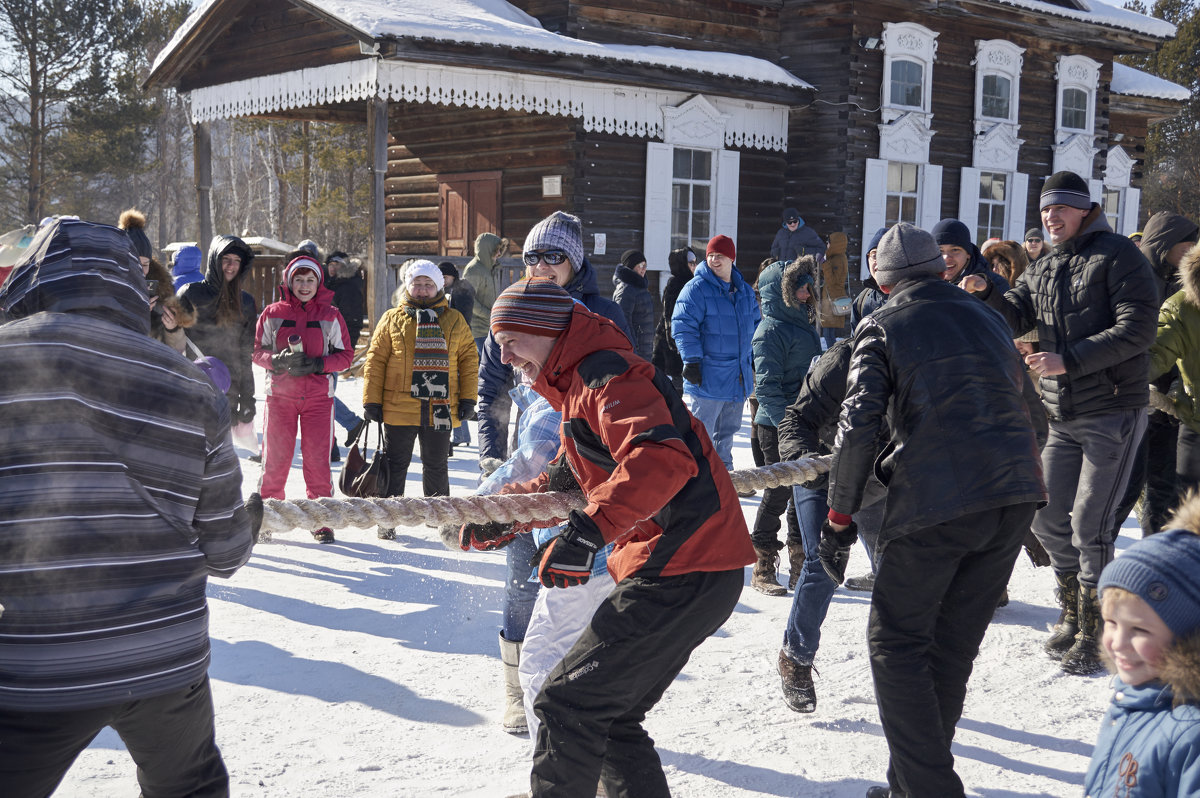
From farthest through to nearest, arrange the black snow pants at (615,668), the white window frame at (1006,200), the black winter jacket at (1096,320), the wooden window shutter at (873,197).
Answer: the white window frame at (1006,200) < the wooden window shutter at (873,197) < the black winter jacket at (1096,320) < the black snow pants at (615,668)

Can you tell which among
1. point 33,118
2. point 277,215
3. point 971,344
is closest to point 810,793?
point 971,344

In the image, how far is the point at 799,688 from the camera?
169 inches

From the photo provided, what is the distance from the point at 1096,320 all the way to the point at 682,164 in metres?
11.0

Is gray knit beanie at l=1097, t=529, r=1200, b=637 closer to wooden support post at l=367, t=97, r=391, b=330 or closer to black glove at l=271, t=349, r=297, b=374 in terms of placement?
black glove at l=271, t=349, r=297, b=374

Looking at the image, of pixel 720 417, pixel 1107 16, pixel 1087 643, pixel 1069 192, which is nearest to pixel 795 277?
pixel 720 417

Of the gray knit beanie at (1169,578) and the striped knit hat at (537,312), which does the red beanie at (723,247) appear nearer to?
the striped knit hat at (537,312)

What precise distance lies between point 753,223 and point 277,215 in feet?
87.1

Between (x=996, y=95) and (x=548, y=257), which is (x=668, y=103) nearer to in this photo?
(x=996, y=95)

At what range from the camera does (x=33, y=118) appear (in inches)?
1186

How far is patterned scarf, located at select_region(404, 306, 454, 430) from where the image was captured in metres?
6.64

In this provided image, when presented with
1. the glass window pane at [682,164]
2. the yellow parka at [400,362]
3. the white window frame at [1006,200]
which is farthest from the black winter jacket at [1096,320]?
the white window frame at [1006,200]

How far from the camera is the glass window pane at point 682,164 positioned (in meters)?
15.2

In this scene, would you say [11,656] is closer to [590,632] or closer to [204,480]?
[204,480]

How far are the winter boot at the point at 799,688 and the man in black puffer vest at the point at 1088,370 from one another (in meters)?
1.34
